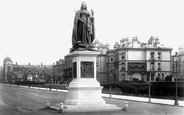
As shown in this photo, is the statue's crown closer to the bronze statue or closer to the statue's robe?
the bronze statue

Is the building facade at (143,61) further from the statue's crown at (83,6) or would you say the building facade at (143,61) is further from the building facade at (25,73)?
the building facade at (25,73)

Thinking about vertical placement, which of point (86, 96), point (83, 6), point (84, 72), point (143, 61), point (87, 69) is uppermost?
point (83, 6)

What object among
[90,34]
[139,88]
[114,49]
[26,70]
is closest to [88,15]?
[90,34]

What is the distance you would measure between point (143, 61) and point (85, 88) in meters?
76.3

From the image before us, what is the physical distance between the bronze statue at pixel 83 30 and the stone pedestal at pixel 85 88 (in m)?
0.98

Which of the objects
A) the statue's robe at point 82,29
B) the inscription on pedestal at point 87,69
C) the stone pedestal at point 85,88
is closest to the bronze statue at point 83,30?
the statue's robe at point 82,29

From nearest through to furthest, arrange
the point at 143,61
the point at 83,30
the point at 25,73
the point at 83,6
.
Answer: the point at 83,30 < the point at 83,6 < the point at 143,61 < the point at 25,73

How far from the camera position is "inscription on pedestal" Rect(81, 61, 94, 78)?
20.2m

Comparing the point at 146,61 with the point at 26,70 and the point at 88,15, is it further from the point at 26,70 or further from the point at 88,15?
the point at 26,70

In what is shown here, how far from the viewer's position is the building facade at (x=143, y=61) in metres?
92.9

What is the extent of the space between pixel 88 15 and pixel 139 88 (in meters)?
26.7

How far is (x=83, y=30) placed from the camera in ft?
69.6

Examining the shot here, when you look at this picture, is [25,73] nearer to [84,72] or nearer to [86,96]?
[84,72]

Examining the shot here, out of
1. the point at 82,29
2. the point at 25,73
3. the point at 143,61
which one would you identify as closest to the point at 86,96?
the point at 82,29
